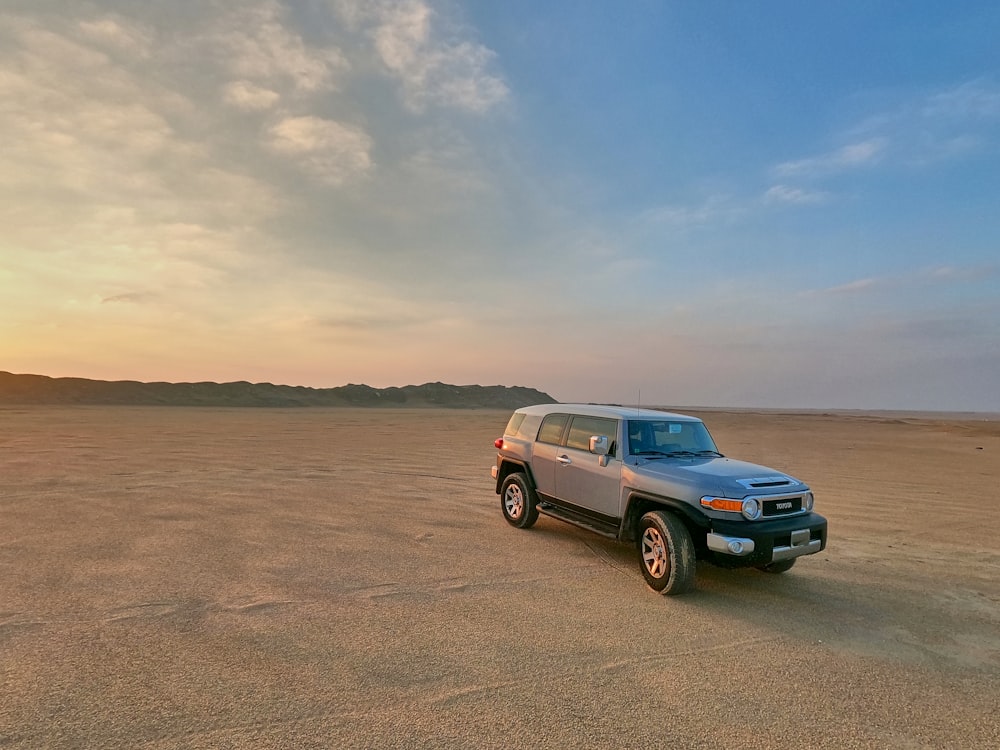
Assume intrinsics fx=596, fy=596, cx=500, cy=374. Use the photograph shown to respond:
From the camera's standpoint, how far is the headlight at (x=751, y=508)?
236 inches

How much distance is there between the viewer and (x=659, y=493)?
6562mm

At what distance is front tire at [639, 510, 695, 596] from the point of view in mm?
6008

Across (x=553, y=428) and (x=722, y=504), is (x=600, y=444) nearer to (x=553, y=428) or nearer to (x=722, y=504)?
(x=553, y=428)

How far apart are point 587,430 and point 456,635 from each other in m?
3.76

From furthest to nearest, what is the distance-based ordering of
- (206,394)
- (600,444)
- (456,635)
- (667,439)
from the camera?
(206,394), (667,439), (600,444), (456,635)

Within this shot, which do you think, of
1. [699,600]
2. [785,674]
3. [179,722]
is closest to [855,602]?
[699,600]

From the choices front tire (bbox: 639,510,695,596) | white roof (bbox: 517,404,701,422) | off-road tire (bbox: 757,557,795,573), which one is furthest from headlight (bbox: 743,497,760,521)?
white roof (bbox: 517,404,701,422)

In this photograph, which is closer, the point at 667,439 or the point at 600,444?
the point at 600,444

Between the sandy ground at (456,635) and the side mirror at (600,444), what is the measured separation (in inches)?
54.0

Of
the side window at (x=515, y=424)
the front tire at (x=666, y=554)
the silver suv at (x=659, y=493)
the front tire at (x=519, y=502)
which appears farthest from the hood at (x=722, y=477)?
the side window at (x=515, y=424)

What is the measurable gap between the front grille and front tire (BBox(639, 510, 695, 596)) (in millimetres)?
852

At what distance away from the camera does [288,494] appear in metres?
11.6

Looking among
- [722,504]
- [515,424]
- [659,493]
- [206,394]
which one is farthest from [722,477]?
[206,394]

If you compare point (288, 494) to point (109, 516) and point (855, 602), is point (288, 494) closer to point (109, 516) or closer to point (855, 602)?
point (109, 516)
